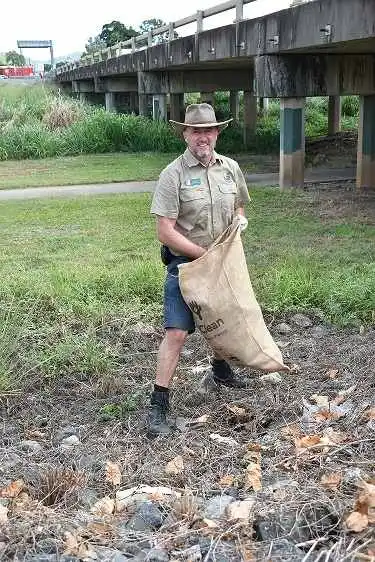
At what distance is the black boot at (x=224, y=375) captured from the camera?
4.58 meters

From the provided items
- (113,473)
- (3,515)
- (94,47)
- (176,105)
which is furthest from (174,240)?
(94,47)

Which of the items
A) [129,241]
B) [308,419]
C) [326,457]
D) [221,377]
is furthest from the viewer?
[129,241]

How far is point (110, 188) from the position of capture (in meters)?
15.1

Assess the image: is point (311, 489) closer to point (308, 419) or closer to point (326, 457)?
point (326, 457)

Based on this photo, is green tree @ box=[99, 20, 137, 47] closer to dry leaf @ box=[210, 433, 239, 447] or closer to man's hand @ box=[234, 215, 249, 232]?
man's hand @ box=[234, 215, 249, 232]

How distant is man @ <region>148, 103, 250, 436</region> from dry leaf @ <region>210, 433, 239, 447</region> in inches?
10.0

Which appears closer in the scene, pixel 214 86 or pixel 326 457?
pixel 326 457

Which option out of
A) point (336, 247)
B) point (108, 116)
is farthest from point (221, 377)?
point (108, 116)

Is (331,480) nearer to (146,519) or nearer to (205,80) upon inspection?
(146,519)

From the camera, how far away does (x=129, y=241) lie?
30.4 ft

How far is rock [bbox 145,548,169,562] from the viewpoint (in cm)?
260

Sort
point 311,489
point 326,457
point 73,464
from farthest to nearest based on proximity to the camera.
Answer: point 73,464 < point 326,457 < point 311,489

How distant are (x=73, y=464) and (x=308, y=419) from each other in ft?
4.10

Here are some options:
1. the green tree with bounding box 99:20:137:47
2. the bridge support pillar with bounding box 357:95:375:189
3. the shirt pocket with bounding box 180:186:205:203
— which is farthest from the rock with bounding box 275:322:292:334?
the green tree with bounding box 99:20:137:47
